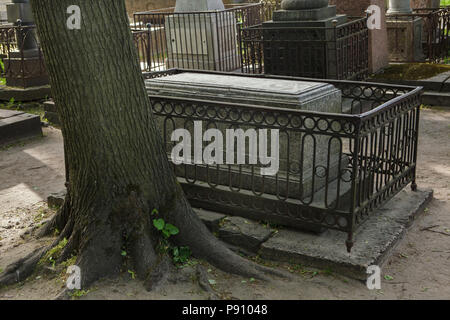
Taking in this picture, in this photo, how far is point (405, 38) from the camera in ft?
40.1

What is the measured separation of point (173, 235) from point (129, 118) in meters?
1.06

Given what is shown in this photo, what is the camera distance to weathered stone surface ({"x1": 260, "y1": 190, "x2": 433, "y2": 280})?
4492mm

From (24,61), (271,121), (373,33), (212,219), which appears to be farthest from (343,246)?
(24,61)

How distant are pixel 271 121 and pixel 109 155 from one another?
1612 mm

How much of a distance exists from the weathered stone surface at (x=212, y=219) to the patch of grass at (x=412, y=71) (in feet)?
21.5

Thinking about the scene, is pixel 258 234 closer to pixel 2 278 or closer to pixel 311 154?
pixel 311 154

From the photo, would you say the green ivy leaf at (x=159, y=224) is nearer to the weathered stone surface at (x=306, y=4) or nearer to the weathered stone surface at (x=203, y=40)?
the weathered stone surface at (x=306, y=4)

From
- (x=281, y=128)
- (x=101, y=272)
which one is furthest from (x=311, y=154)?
(x=101, y=272)

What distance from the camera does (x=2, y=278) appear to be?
4.56 metres

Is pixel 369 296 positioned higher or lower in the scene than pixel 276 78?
lower

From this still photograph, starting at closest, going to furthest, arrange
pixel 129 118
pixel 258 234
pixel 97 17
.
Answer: pixel 97 17 < pixel 129 118 < pixel 258 234

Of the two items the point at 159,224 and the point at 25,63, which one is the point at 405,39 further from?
the point at 159,224

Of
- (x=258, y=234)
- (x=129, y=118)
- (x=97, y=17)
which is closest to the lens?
(x=97, y=17)

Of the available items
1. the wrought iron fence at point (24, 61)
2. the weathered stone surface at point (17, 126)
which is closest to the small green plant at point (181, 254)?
the weathered stone surface at point (17, 126)
